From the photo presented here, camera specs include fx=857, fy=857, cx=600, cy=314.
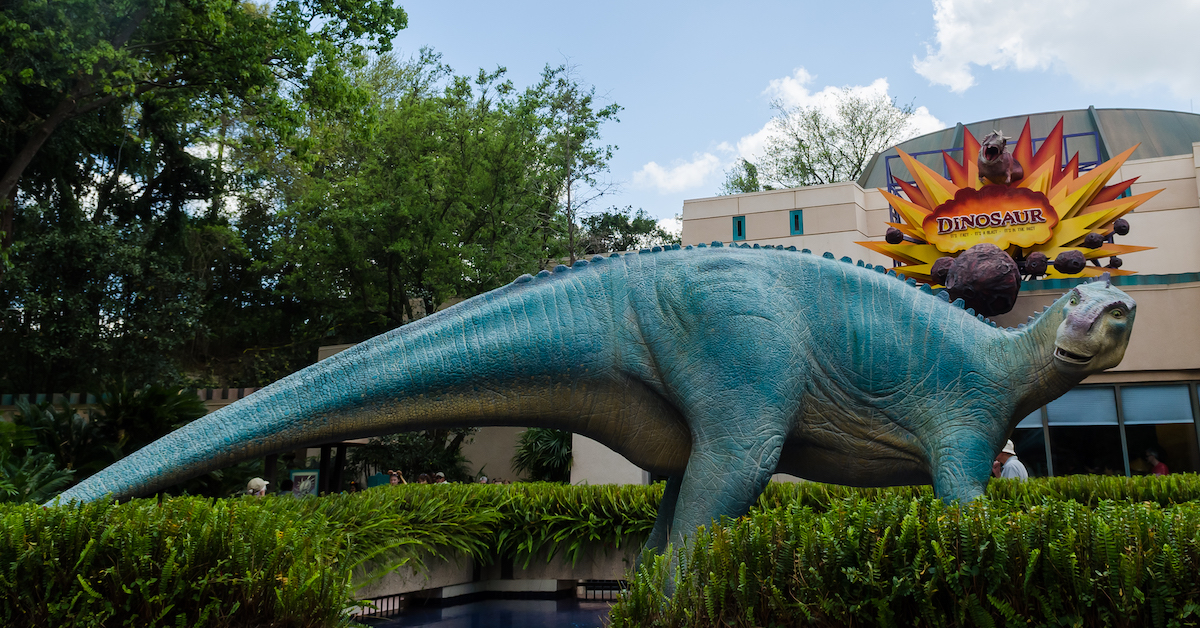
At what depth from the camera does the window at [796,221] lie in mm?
20422

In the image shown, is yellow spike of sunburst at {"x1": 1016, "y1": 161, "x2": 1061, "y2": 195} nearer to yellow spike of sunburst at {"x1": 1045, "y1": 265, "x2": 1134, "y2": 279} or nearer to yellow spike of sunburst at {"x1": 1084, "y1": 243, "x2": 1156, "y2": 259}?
yellow spike of sunburst at {"x1": 1084, "y1": 243, "x2": 1156, "y2": 259}

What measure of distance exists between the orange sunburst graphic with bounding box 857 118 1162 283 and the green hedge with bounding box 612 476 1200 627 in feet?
41.3

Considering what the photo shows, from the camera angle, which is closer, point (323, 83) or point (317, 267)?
point (323, 83)

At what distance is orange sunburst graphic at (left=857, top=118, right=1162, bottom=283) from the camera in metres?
14.6

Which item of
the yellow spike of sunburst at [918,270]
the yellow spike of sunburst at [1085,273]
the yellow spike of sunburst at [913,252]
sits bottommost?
the yellow spike of sunburst at [1085,273]

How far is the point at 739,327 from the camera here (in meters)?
4.22

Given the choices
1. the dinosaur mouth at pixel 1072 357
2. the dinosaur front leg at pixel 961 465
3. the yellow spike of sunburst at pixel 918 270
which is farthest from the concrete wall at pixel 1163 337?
the dinosaur front leg at pixel 961 465

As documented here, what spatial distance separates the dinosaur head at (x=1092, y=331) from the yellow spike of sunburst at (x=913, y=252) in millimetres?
11706

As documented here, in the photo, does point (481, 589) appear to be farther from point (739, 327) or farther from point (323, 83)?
point (323, 83)

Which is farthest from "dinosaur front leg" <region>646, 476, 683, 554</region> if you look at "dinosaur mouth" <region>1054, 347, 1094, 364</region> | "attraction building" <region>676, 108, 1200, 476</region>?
"attraction building" <region>676, 108, 1200, 476</region>

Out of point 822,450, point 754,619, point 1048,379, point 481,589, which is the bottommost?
point 481,589

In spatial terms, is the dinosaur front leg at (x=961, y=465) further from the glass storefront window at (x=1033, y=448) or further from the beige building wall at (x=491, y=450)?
the beige building wall at (x=491, y=450)

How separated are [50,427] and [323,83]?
6.38m

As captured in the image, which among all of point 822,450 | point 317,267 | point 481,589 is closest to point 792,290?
point 822,450
